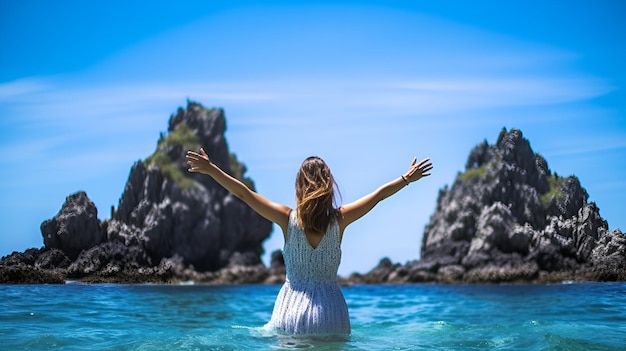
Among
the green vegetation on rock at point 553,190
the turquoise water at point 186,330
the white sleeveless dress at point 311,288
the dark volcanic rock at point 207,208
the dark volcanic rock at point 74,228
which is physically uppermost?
the dark volcanic rock at point 207,208

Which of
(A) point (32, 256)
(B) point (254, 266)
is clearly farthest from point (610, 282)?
(B) point (254, 266)

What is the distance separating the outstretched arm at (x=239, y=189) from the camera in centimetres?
585

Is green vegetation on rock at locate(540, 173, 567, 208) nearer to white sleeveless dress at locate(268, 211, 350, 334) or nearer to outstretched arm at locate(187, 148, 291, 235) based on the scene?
white sleeveless dress at locate(268, 211, 350, 334)

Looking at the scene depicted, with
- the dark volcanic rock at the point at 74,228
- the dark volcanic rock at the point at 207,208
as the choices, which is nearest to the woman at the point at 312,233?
the dark volcanic rock at the point at 74,228

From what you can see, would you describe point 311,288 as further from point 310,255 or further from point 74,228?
point 74,228

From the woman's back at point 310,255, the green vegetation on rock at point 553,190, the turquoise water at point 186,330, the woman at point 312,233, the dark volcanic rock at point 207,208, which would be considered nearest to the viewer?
the woman at point 312,233

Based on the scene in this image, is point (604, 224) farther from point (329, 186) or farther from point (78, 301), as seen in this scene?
point (78, 301)

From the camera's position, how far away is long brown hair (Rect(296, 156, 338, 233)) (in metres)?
5.93

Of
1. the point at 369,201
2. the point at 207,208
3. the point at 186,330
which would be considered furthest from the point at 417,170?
the point at 207,208

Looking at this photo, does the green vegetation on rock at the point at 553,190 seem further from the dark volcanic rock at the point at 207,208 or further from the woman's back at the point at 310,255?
the dark volcanic rock at the point at 207,208

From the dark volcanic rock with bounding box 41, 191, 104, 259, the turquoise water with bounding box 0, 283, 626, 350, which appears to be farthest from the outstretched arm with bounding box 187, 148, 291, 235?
the dark volcanic rock with bounding box 41, 191, 104, 259

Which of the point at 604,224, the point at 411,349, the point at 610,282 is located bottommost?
the point at 411,349

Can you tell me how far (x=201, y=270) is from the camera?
6500cm

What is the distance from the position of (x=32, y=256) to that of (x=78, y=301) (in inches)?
33.8
